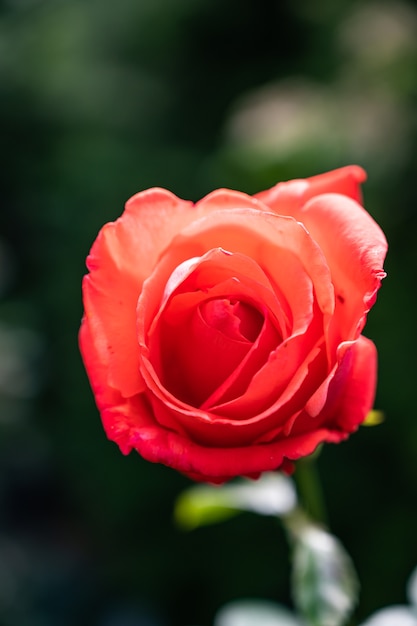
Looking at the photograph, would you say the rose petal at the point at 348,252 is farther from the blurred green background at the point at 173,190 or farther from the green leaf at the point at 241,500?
the blurred green background at the point at 173,190

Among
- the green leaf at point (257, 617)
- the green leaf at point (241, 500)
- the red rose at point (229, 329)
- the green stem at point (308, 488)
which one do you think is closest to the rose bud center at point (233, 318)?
the red rose at point (229, 329)

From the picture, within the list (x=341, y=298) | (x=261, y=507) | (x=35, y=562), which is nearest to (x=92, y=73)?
(x=35, y=562)

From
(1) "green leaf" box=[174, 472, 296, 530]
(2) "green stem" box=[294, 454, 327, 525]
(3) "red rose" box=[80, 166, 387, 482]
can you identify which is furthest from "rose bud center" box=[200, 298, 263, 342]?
(1) "green leaf" box=[174, 472, 296, 530]

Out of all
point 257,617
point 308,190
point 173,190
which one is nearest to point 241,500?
point 257,617

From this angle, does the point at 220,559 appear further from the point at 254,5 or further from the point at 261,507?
the point at 254,5

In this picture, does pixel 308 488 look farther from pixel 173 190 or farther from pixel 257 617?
pixel 173 190

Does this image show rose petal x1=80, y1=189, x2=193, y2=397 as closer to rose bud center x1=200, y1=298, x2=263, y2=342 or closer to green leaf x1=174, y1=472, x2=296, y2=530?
rose bud center x1=200, y1=298, x2=263, y2=342
